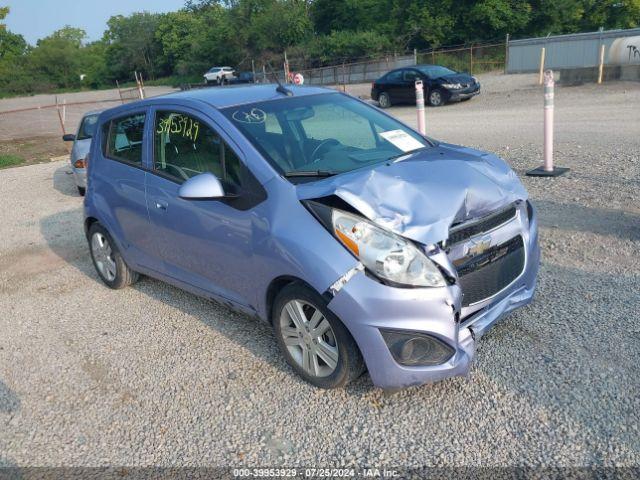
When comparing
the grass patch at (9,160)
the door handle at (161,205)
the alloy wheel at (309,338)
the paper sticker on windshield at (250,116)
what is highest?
the paper sticker on windshield at (250,116)

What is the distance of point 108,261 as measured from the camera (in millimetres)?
5895

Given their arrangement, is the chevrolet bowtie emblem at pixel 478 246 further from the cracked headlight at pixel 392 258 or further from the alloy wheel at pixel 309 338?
the alloy wheel at pixel 309 338

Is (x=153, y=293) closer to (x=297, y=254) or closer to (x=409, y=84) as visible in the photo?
(x=297, y=254)

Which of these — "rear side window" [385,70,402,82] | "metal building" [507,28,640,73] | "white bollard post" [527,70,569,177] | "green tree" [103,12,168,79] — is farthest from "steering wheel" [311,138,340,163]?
"green tree" [103,12,168,79]

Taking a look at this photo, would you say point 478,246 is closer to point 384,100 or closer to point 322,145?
point 322,145

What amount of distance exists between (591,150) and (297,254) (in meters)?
7.93

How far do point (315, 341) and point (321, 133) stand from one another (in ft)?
5.42

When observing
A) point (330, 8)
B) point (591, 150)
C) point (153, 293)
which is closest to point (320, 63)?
point (330, 8)

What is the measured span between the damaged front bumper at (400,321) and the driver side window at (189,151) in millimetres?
1279

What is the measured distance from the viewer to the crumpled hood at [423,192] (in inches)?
131

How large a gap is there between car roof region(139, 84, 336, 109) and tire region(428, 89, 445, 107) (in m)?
17.7

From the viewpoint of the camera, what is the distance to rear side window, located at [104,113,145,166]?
5051 mm

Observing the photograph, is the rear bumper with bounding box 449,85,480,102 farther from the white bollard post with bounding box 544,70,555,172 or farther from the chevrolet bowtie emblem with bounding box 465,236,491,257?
the chevrolet bowtie emblem with bounding box 465,236,491,257

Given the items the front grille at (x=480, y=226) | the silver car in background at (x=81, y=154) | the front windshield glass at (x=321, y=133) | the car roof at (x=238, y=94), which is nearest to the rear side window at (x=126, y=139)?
the car roof at (x=238, y=94)
